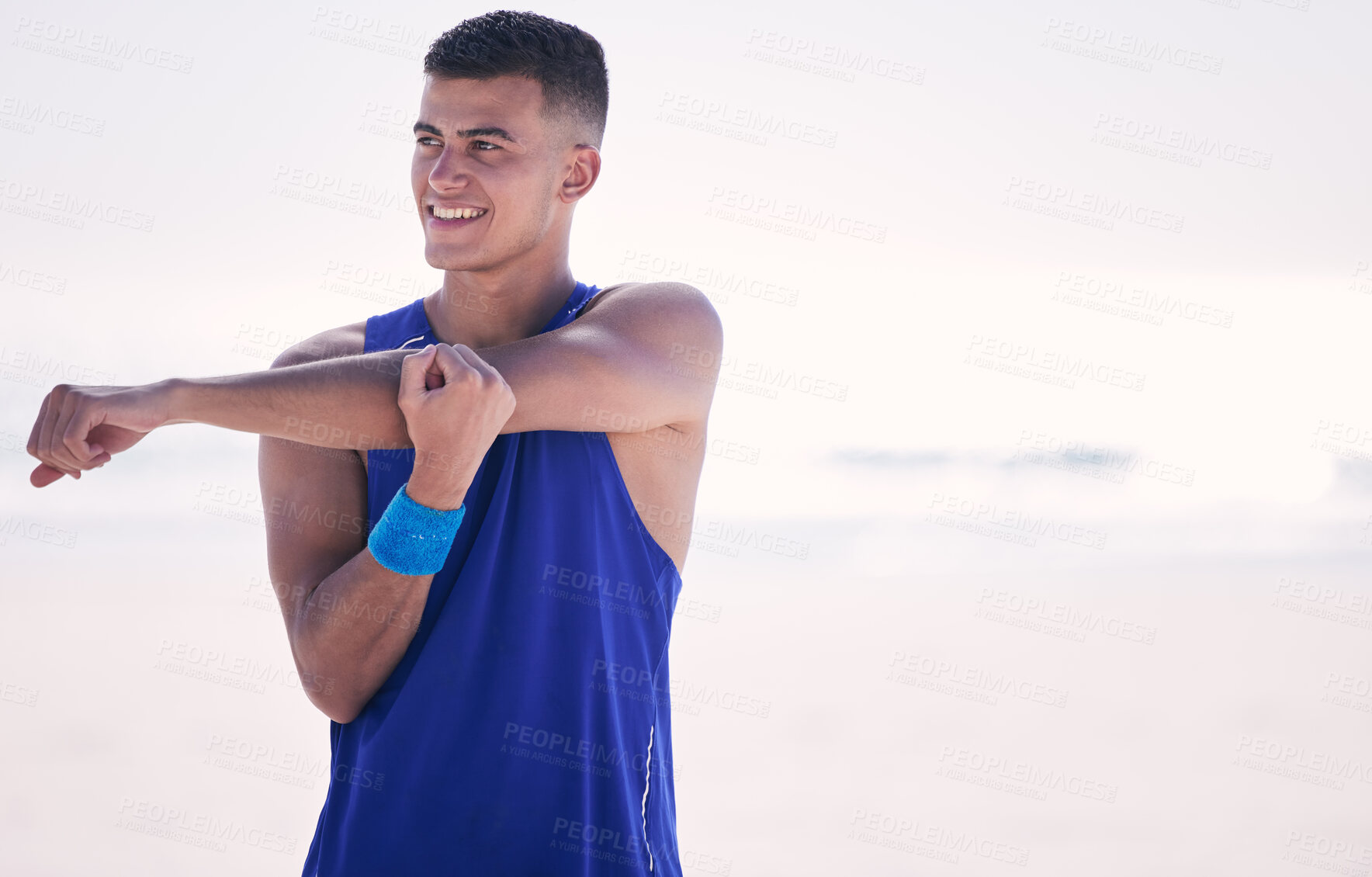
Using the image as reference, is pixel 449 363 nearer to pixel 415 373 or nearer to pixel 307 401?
pixel 415 373

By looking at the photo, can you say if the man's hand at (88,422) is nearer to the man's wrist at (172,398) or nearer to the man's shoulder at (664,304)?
the man's wrist at (172,398)

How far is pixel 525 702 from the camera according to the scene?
156cm

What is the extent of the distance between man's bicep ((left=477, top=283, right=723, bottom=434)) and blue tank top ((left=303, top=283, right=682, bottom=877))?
106 mm

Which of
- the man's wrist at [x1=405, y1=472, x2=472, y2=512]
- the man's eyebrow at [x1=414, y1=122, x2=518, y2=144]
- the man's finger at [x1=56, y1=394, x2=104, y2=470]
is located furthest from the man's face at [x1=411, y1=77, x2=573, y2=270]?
the man's finger at [x1=56, y1=394, x2=104, y2=470]

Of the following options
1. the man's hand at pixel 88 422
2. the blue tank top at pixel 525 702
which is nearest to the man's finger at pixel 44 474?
the man's hand at pixel 88 422

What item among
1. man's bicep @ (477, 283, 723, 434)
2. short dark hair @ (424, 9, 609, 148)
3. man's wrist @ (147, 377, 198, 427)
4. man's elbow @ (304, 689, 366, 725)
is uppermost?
short dark hair @ (424, 9, 609, 148)

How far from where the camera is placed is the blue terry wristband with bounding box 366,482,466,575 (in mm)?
1478

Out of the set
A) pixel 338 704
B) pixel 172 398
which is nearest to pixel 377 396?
pixel 172 398

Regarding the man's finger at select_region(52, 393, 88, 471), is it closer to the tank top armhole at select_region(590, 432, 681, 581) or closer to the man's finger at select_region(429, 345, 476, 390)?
the man's finger at select_region(429, 345, 476, 390)

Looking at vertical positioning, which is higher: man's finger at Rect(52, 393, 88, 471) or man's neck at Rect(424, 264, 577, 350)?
man's neck at Rect(424, 264, 577, 350)

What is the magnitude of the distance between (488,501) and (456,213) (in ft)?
1.44

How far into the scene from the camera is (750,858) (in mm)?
4230

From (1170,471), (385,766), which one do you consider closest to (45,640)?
(385,766)

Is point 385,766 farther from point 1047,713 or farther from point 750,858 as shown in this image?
point 1047,713
